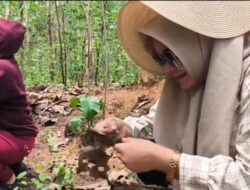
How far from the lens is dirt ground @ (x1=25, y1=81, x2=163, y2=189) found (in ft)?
10.6

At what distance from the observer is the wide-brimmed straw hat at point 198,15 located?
159cm

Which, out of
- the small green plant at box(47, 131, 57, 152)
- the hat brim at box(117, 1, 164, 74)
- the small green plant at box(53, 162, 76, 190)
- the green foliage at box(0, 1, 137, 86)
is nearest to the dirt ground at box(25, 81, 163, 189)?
the small green plant at box(47, 131, 57, 152)

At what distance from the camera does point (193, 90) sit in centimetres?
192

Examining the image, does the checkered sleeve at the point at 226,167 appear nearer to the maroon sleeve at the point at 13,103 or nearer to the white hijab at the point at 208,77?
the white hijab at the point at 208,77

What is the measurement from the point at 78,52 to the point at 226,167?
3.55m

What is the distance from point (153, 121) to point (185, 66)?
1.71 feet

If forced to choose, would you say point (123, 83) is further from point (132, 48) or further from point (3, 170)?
point (132, 48)

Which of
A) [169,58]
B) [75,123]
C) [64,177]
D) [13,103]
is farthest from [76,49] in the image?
[169,58]

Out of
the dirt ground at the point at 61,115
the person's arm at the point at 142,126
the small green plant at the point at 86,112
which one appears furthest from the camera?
the small green plant at the point at 86,112

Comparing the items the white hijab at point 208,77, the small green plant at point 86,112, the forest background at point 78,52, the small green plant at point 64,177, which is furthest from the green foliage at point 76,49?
the white hijab at point 208,77

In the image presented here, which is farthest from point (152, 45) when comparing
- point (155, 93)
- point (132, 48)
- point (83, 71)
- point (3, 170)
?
point (83, 71)

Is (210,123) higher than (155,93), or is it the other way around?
(210,123)

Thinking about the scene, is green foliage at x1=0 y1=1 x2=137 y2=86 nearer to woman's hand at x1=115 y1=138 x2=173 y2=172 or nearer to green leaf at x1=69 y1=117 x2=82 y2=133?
green leaf at x1=69 y1=117 x2=82 y2=133

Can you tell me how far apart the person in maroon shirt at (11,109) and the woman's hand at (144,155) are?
1.13 meters
